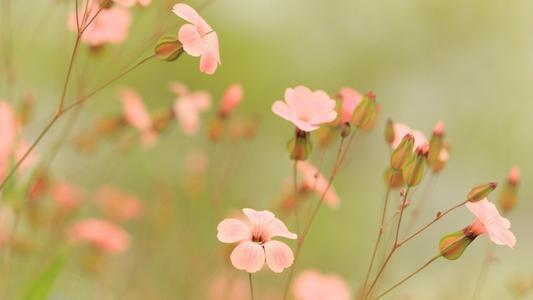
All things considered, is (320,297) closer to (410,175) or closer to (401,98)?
(410,175)

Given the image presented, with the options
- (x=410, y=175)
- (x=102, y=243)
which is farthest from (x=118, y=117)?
(x=410, y=175)

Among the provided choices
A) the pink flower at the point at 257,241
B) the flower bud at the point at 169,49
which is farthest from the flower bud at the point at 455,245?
the flower bud at the point at 169,49

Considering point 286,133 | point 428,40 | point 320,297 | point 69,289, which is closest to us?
point 320,297

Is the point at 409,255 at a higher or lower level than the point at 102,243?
higher

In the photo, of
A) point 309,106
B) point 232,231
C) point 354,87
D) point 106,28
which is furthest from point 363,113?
point 354,87

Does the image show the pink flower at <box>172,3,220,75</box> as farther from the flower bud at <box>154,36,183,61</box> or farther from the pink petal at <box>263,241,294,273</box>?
the pink petal at <box>263,241,294,273</box>

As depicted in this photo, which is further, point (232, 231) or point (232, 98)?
point (232, 98)

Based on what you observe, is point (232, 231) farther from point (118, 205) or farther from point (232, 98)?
point (118, 205)
